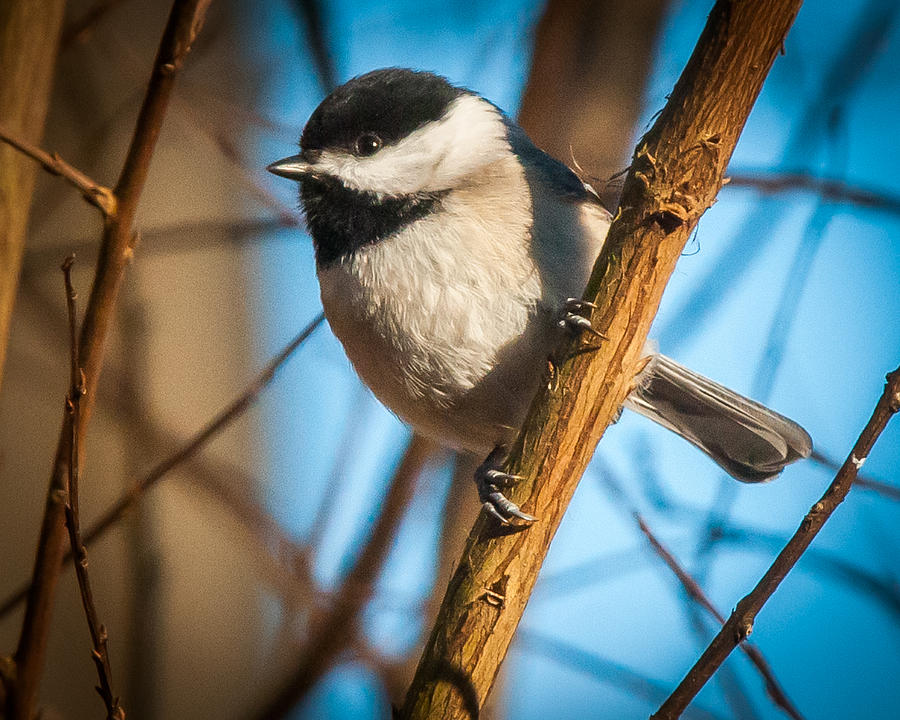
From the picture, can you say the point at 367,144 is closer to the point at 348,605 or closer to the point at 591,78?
the point at 591,78

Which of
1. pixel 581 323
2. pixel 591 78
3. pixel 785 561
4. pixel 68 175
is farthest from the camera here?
pixel 591 78

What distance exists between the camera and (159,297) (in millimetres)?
1556

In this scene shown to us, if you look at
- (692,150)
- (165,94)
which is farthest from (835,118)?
(165,94)

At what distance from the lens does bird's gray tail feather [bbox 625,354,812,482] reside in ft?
3.78

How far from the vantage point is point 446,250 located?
98 cm

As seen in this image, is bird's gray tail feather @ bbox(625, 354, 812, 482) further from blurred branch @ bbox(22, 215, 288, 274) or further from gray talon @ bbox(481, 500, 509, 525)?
blurred branch @ bbox(22, 215, 288, 274)

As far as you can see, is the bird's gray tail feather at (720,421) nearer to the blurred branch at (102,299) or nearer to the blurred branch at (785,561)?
the blurred branch at (785,561)

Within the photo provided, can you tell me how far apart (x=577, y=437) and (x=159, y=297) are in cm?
106

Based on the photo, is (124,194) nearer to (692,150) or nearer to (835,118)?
(692,150)

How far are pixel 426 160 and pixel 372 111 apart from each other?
96mm

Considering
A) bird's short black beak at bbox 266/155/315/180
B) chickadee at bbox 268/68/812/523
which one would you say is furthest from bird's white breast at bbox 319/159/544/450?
bird's short black beak at bbox 266/155/315/180

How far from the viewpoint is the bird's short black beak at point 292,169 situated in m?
1.06

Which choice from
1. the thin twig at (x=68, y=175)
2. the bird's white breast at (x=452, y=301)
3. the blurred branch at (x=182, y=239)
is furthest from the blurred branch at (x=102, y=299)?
the blurred branch at (x=182, y=239)

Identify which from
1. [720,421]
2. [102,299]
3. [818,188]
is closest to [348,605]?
[720,421]
